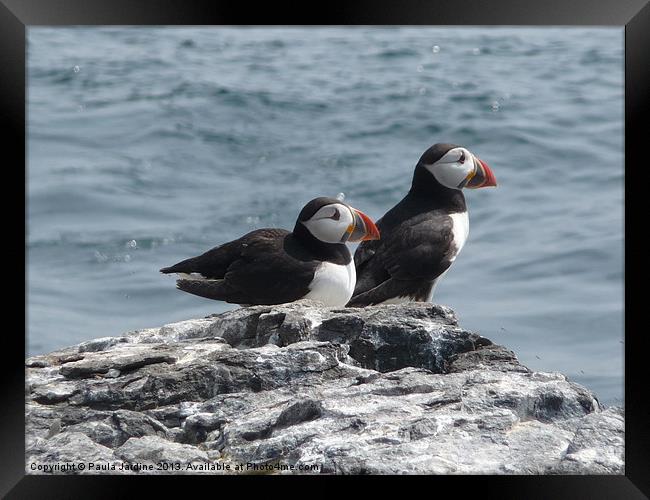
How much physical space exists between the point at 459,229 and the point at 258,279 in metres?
1.89

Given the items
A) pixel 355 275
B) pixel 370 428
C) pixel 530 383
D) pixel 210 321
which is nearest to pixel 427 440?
pixel 370 428

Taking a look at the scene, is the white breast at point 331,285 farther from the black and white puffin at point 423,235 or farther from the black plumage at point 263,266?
the black and white puffin at point 423,235

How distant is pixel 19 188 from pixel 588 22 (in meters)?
3.00

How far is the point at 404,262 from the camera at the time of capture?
9.48 metres

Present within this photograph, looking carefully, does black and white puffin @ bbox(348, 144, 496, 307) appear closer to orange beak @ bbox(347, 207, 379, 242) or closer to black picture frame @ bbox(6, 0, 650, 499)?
orange beak @ bbox(347, 207, 379, 242)

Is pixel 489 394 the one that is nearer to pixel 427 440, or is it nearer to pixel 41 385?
pixel 427 440

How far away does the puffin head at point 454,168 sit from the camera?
32.9 ft

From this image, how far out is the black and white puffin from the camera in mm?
9469

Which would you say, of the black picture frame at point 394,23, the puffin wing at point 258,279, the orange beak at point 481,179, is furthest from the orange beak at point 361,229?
the black picture frame at point 394,23

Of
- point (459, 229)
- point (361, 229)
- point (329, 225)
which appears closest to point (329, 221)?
point (329, 225)

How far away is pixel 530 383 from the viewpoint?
7.19 metres

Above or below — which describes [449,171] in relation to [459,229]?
above

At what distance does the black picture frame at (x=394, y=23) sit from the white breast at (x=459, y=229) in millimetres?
3055

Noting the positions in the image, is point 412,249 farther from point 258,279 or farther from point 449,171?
point 258,279
